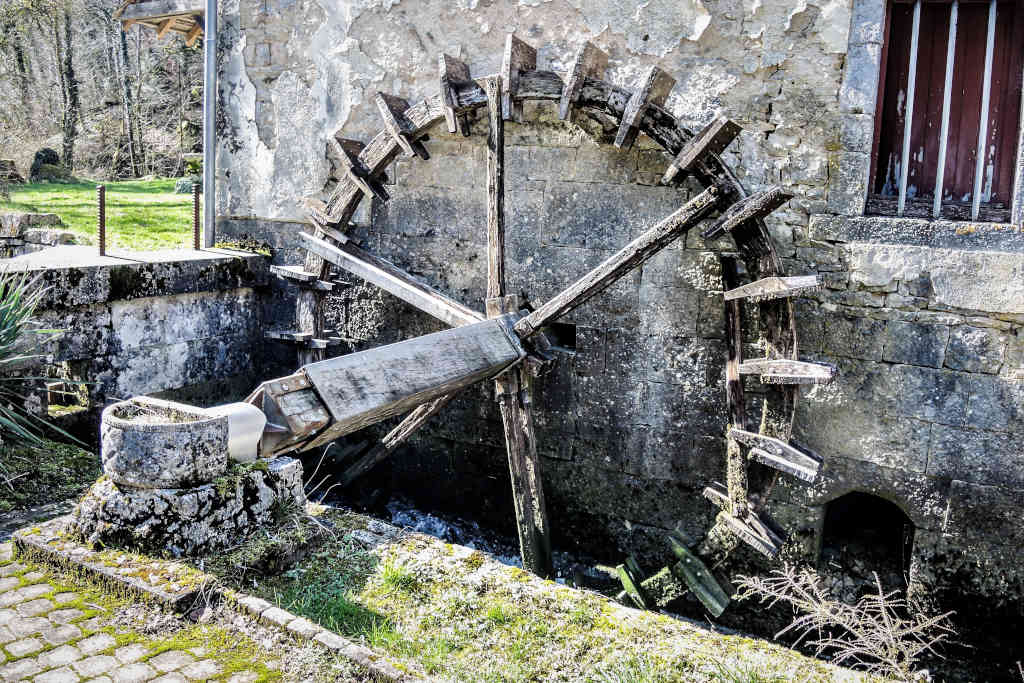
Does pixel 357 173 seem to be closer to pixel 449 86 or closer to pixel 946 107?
pixel 449 86

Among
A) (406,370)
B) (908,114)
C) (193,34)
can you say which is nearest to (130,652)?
(406,370)

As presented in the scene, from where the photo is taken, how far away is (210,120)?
600 centimetres

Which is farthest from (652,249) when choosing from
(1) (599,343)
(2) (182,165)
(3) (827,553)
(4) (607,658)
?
(2) (182,165)

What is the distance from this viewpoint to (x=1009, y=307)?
13.3 feet

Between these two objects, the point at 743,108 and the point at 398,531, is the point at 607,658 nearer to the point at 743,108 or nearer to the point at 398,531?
the point at 398,531

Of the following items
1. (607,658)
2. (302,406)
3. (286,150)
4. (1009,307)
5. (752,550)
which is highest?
(286,150)

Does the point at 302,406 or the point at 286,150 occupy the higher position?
the point at 286,150

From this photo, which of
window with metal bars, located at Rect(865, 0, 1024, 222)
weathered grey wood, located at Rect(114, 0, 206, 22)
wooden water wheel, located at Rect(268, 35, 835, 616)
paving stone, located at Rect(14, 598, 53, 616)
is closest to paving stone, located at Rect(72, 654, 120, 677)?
paving stone, located at Rect(14, 598, 53, 616)

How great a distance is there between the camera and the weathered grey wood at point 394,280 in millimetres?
4871

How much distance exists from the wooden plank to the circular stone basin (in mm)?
568

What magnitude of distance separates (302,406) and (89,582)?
95cm

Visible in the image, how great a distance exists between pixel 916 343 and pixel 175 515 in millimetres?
3545

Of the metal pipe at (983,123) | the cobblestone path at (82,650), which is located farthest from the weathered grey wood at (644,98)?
the cobblestone path at (82,650)

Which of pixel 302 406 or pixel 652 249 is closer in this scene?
pixel 302 406
